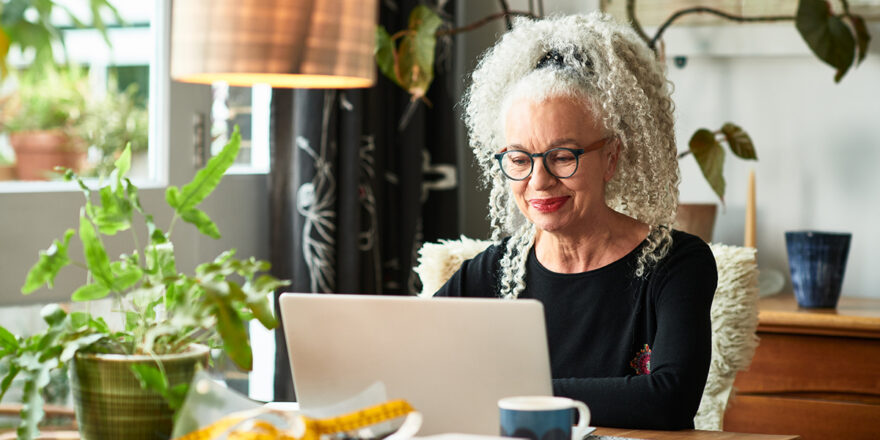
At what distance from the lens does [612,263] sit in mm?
1658

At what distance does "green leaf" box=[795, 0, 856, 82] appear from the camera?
252 centimetres

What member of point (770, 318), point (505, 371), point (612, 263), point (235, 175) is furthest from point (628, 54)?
point (235, 175)

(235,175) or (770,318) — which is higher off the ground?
(235,175)

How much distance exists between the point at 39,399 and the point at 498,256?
97 centimetres

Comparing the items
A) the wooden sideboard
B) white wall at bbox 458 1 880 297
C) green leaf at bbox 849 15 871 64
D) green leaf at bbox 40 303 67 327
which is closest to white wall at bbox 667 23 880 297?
white wall at bbox 458 1 880 297

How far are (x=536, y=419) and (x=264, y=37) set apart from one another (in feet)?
1.89

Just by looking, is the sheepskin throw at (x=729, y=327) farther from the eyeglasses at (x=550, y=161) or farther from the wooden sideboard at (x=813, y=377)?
the wooden sideboard at (x=813, y=377)

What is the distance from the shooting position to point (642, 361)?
160 cm

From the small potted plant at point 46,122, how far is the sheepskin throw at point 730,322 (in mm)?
1273

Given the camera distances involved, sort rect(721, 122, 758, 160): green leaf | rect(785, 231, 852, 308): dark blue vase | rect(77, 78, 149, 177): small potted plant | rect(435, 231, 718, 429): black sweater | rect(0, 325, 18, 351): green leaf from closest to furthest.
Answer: rect(0, 325, 18, 351): green leaf < rect(435, 231, 718, 429): black sweater < rect(77, 78, 149, 177): small potted plant < rect(785, 231, 852, 308): dark blue vase < rect(721, 122, 758, 160): green leaf

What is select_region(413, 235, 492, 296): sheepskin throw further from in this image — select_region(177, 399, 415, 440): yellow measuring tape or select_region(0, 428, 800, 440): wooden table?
select_region(177, 399, 415, 440): yellow measuring tape

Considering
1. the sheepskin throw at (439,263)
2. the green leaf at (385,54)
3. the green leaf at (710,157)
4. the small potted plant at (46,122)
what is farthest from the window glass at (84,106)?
the green leaf at (710,157)

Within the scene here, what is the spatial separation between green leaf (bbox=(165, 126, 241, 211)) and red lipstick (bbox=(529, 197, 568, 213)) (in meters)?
0.62

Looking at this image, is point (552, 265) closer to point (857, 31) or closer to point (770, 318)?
point (770, 318)
